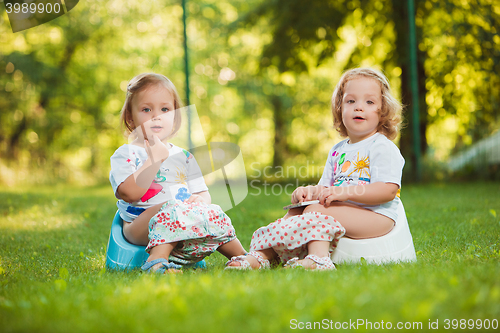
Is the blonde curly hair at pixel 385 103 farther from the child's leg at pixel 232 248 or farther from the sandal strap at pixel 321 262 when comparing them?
the child's leg at pixel 232 248

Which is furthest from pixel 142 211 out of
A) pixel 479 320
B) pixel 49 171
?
pixel 49 171

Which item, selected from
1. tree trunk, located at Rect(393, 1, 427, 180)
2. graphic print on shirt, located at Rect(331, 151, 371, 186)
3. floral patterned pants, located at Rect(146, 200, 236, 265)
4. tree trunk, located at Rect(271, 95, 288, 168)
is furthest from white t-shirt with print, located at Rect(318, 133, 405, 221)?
tree trunk, located at Rect(271, 95, 288, 168)

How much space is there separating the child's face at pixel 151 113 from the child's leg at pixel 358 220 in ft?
3.27

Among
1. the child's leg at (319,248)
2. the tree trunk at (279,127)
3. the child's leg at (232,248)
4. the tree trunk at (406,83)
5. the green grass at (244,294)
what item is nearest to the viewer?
the green grass at (244,294)

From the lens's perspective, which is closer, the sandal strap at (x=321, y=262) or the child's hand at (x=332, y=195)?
the sandal strap at (x=321, y=262)

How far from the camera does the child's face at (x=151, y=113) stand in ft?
→ 8.23

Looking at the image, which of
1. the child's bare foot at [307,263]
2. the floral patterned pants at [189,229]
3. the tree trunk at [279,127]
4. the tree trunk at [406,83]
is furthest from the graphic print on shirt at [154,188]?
the tree trunk at [279,127]

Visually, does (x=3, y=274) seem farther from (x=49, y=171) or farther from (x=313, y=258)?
(x=49, y=171)

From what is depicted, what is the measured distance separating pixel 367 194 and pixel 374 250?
0.97ft

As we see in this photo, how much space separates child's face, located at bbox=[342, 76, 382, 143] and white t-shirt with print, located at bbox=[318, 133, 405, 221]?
65mm

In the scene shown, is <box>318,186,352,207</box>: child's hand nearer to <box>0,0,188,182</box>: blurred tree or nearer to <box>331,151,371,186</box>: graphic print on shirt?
<box>331,151,371,186</box>: graphic print on shirt

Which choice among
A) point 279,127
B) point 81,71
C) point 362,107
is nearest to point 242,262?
point 362,107

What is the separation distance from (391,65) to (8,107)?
12.2 meters

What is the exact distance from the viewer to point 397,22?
786 centimetres
